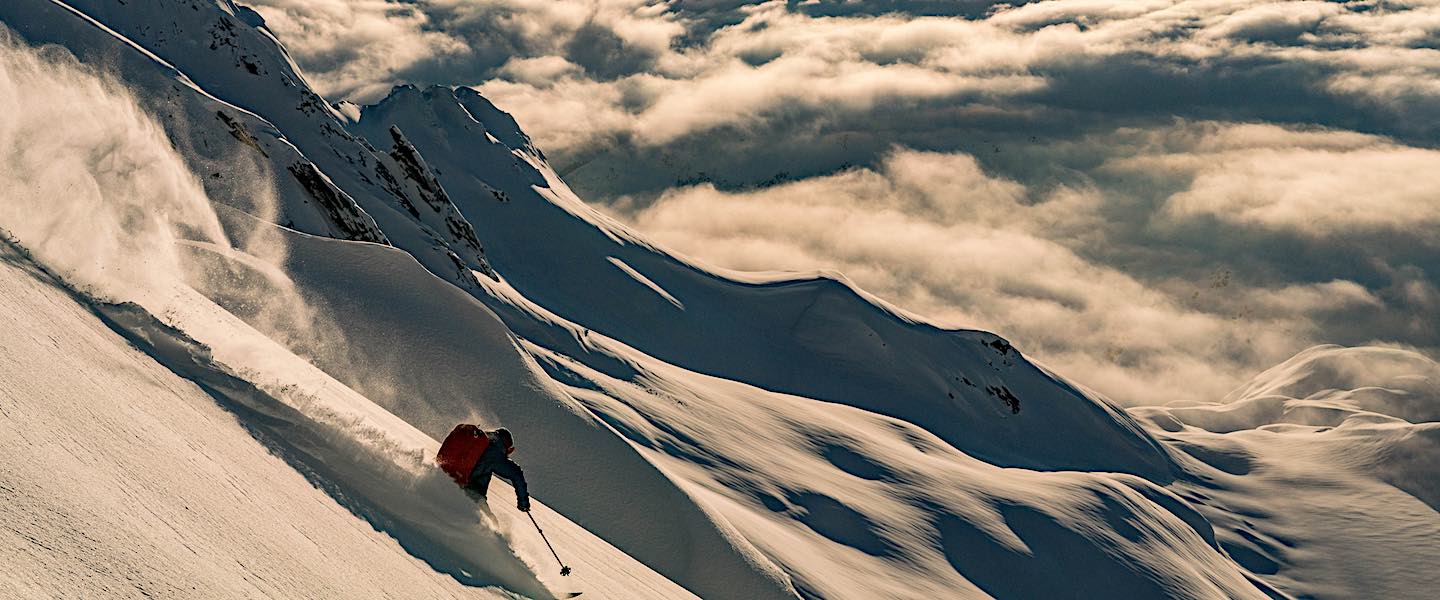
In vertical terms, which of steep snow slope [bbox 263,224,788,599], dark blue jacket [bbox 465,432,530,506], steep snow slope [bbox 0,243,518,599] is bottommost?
steep snow slope [bbox 263,224,788,599]

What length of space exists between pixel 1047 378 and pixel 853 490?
83.5m

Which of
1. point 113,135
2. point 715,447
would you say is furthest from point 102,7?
point 715,447

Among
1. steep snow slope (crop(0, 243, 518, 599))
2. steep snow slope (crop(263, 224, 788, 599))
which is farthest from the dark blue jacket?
steep snow slope (crop(263, 224, 788, 599))

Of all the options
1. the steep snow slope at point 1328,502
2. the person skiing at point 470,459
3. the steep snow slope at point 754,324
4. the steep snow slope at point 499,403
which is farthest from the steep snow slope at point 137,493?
the steep snow slope at point 1328,502

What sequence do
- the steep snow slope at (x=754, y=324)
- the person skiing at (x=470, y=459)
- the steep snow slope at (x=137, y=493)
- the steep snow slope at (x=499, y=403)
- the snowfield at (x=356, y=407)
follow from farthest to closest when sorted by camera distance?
the steep snow slope at (x=754, y=324)
the steep snow slope at (x=499, y=403)
the person skiing at (x=470, y=459)
the snowfield at (x=356, y=407)
the steep snow slope at (x=137, y=493)

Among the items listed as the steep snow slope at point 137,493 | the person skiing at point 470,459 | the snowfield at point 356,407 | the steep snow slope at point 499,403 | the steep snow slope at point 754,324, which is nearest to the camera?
the steep snow slope at point 137,493

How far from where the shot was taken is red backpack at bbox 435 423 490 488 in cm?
Result: 1385

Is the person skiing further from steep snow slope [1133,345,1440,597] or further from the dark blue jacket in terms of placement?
steep snow slope [1133,345,1440,597]

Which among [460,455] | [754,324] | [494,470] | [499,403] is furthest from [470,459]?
[754,324]

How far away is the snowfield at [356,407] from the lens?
9.04 m

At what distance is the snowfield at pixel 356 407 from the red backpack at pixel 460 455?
10.8 inches

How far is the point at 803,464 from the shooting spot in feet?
172

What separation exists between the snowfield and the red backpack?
274 mm

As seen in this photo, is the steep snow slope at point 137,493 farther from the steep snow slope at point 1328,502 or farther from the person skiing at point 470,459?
the steep snow slope at point 1328,502
